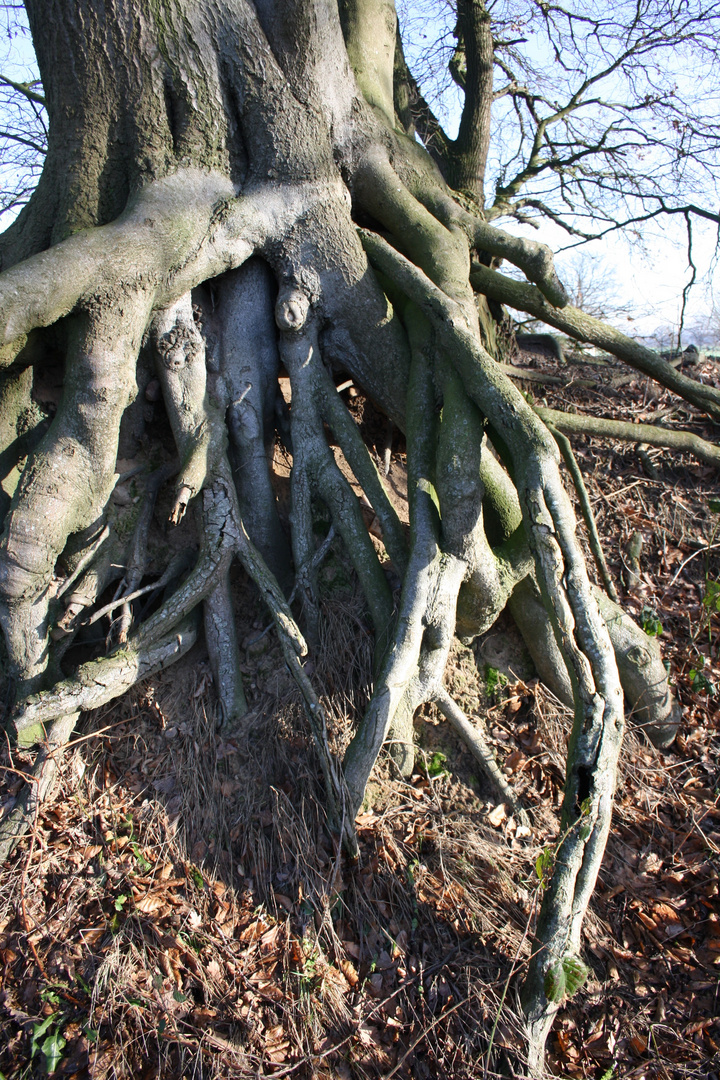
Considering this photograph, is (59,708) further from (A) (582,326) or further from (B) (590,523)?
(A) (582,326)

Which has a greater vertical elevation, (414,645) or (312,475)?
(312,475)

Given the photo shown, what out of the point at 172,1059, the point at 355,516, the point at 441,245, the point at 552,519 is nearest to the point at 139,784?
the point at 172,1059

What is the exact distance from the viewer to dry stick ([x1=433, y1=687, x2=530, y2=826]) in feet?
10.7

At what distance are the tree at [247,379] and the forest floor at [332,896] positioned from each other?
0.21m

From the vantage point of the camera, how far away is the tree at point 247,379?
317cm

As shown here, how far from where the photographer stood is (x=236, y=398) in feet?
12.7

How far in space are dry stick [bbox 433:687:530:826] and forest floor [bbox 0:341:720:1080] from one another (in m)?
0.08

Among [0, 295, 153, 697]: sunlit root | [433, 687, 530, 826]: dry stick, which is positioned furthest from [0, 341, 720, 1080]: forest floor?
[0, 295, 153, 697]: sunlit root

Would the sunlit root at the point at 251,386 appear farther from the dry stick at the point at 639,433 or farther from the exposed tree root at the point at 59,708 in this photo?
the dry stick at the point at 639,433

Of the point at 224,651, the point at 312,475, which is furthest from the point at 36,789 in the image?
the point at 312,475

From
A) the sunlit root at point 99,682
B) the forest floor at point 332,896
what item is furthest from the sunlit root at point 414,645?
the sunlit root at point 99,682

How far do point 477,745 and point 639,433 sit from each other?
3008 mm

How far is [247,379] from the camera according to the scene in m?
3.93

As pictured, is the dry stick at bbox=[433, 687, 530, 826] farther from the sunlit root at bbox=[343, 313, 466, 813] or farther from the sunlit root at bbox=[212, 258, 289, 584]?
the sunlit root at bbox=[212, 258, 289, 584]
